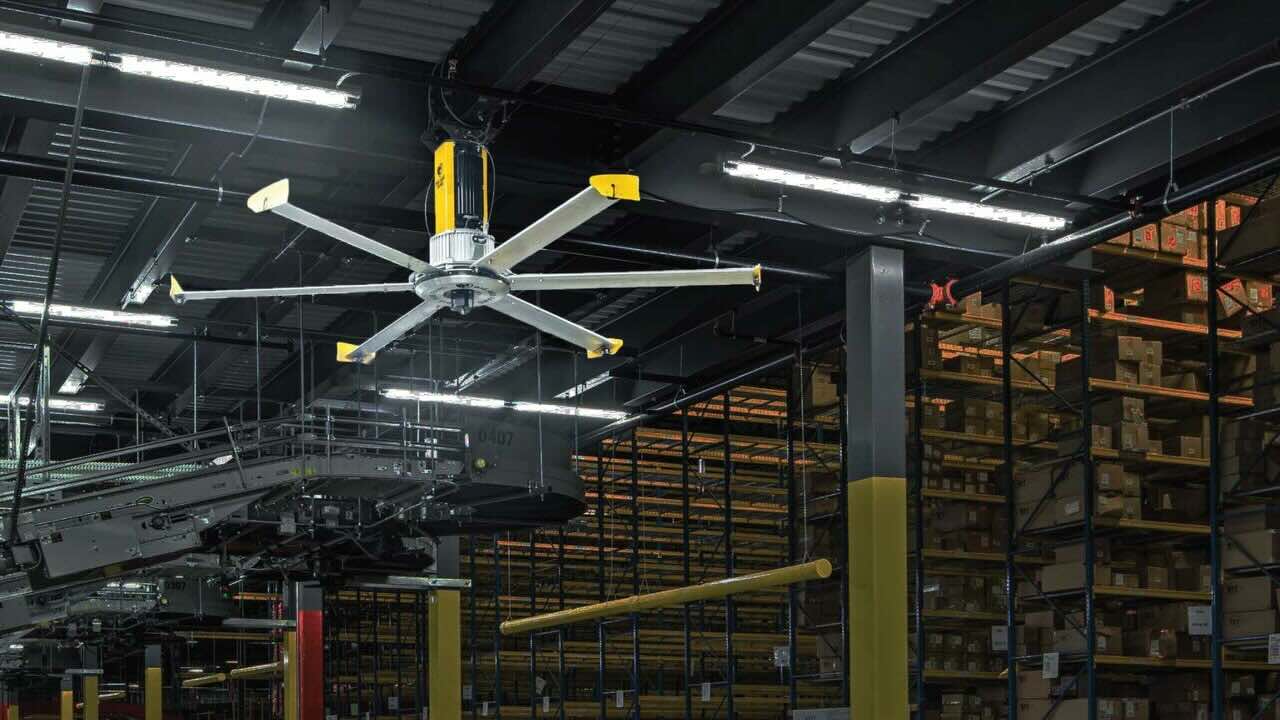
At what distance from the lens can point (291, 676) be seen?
2962 cm

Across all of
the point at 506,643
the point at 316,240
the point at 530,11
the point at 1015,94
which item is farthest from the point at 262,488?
the point at 506,643

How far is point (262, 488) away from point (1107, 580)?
30.2 feet

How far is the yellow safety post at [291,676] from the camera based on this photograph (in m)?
29.4

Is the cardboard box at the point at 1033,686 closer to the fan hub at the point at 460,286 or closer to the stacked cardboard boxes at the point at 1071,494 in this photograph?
the stacked cardboard boxes at the point at 1071,494

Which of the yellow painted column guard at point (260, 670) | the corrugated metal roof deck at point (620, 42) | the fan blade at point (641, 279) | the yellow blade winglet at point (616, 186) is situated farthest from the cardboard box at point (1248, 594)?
the yellow painted column guard at point (260, 670)

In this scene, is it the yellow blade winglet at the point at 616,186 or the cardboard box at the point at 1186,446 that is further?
the cardboard box at the point at 1186,446

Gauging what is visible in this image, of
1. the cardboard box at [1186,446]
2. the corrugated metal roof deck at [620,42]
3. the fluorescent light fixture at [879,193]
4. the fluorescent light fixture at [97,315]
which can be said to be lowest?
the cardboard box at [1186,446]

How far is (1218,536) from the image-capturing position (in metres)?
14.6

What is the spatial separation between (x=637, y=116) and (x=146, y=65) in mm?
4190

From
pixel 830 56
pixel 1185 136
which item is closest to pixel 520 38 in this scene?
pixel 830 56

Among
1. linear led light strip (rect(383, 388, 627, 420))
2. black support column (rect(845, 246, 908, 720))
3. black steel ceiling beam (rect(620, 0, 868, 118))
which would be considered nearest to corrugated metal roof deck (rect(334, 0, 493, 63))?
black steel ceiling beam (rect(620, 0, 868, 118))

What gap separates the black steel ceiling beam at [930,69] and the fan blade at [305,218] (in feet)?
18.4

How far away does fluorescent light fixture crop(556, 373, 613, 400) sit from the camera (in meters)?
22.2

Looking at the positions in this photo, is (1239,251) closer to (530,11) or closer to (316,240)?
(530,11)
